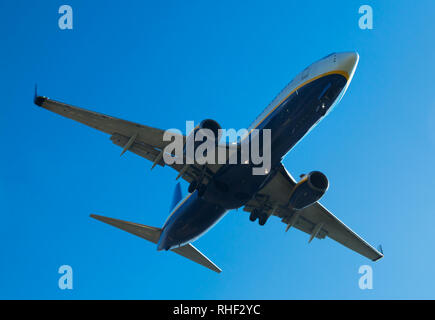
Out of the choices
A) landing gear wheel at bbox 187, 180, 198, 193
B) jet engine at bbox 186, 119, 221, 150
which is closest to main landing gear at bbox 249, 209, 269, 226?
landing gear wheel at bbox 187, 180, 198, 193

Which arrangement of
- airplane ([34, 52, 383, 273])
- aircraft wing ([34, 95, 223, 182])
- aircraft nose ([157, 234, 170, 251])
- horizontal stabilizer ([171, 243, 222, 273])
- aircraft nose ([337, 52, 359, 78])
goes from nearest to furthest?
aircraft nose ([337, 52, 359, 78]) → airplane ([34, 52, 383, 273]) → aircraft wing ([34, 95, 223, 182]) → aircraft nose ([157, 234, 170, 251]) → horizontal stabilizer ([171, 243, 222, 273])

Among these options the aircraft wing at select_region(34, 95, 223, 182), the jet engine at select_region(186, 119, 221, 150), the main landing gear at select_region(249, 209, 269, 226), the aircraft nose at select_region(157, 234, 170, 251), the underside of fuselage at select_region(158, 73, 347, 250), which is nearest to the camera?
the underside of fuselage at select_region(158, 73, 347, 250)

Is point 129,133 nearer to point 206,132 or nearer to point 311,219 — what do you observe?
point 206,132

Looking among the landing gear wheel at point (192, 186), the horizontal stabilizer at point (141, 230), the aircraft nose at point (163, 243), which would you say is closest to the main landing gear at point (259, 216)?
the landing gear wheel at point (192, 186)

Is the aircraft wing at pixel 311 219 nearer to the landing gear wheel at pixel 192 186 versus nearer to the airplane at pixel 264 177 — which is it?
the airplane at pixel 264 177

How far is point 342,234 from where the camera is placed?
3222 cm

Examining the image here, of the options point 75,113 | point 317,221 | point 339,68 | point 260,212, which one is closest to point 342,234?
point 317,221

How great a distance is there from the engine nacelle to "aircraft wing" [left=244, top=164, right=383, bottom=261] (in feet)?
6.52

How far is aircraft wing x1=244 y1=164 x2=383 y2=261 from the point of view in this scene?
97.6 ft

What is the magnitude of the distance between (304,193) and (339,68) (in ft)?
26.6

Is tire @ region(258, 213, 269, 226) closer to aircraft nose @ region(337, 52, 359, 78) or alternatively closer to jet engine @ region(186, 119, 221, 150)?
jet engine @ region(186, 119, 221, 150)

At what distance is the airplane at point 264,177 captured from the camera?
22547mm

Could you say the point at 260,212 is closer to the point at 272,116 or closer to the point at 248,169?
the point at 248,169

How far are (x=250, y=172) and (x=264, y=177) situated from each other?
115cm
